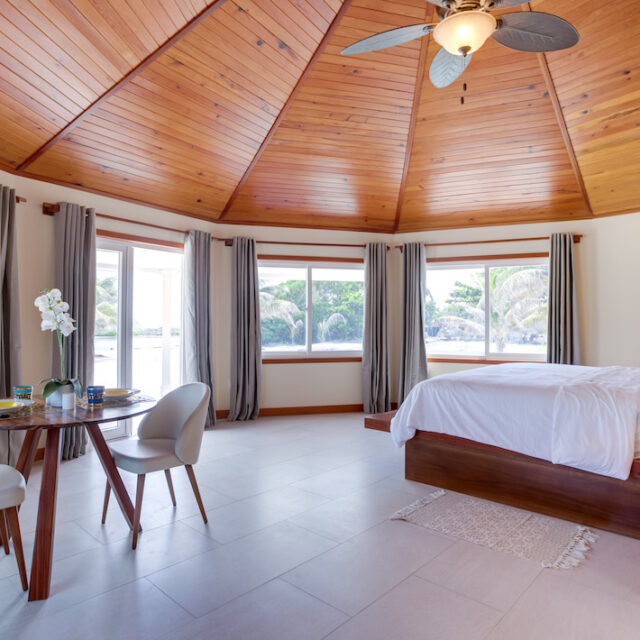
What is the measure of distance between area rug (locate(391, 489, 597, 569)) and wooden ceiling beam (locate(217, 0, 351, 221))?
3.48 metres

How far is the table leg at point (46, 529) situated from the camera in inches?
83.0

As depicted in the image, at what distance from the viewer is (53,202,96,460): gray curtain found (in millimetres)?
4160

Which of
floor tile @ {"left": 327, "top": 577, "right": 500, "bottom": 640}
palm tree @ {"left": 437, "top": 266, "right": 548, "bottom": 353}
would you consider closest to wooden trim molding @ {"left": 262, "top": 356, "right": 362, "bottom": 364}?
palm tree @ {"left": 437, "top": 266, "right": 548, "bottom": 353}

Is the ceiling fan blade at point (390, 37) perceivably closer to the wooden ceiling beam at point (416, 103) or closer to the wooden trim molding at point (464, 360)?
the wooden ceiling beam at point (416, 103)

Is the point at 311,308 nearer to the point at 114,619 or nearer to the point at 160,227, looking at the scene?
the point at 160,227

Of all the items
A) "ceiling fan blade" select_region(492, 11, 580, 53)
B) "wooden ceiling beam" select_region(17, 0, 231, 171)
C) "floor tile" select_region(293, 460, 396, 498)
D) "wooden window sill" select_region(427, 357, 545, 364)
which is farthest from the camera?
"wooden window sill" select_region(427, 357, 545, 364)

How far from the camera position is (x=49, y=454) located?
91.9 inches

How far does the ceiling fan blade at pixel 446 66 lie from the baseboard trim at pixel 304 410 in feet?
13.8

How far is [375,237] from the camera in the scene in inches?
254

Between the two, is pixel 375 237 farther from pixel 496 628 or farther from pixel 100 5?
pixel 496 628

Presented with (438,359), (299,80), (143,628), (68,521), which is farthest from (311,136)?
(143,628)

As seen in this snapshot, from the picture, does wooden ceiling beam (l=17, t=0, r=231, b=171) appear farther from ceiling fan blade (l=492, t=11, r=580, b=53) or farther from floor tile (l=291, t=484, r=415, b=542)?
floor tile (l=291, t=484, r=415, b=542)

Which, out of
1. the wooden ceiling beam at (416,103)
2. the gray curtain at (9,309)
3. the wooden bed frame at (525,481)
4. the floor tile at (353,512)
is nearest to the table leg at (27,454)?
the gray curtain at (9,309)

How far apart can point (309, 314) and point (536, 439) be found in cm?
367
